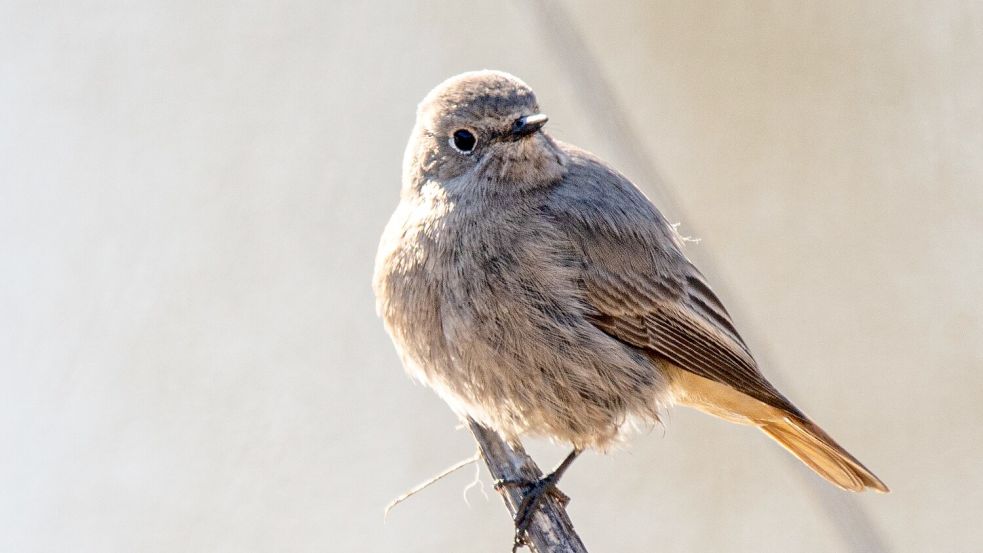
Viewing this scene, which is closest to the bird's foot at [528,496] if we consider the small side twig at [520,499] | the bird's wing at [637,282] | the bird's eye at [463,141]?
the small side twig at [520,499]

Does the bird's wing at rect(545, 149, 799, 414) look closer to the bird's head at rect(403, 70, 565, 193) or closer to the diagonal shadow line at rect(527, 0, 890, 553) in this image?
the bird's head at rect(403, 70, 565, 193)

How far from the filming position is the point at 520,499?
327 cm

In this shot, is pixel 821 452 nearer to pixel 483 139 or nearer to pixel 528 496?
pixel 528 496

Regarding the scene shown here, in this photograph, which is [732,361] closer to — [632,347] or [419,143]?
[632,347]

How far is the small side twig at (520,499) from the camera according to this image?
3072mm

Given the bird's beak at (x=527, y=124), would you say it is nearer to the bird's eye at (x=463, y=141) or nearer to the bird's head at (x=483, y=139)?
the bird's head at (x=483, y=139)

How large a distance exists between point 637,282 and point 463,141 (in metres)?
0.67

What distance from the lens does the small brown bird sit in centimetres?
320

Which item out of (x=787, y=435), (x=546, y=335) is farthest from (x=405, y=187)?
(x=787, y=435)

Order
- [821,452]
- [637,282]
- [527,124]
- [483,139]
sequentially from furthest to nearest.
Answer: [821,452], [637,282], [483,139], [527,124]

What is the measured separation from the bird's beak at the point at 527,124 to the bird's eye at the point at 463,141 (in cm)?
14

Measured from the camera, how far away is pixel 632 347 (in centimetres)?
343

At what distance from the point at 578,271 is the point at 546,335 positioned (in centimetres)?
24

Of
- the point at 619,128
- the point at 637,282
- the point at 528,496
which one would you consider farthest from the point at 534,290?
the point at 619,128
